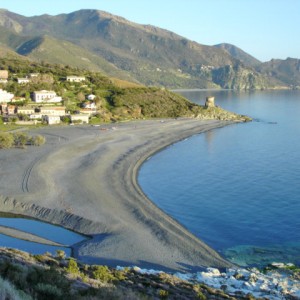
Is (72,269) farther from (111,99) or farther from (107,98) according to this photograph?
(107,98)

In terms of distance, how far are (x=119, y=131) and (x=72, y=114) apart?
45.3ft

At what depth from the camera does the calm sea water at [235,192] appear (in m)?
28.6

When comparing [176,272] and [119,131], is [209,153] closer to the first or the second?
[119,131]

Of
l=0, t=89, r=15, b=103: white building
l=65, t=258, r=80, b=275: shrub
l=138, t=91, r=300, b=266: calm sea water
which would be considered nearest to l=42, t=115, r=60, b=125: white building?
l=0, t=89, r=15, b=103: white building

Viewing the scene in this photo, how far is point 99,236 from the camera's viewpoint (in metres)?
28.5

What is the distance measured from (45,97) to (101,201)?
184 ft

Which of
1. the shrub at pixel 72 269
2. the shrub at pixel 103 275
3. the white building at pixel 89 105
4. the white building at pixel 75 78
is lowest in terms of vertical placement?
the shrub at pixel 103 275

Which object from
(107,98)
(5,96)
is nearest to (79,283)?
(5,96)

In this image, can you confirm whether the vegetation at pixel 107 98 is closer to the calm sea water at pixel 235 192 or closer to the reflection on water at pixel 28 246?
the calm sea water at pixel 235 192

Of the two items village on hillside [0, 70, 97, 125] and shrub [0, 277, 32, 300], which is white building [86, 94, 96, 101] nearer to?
village on hillside [0, 70, 97, 125]

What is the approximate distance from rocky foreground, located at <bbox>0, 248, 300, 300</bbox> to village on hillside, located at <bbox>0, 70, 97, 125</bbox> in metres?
55.9

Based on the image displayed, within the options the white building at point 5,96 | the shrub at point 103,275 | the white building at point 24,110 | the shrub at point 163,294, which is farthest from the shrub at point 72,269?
the white building at point 5,96

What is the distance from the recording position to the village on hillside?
249 feet

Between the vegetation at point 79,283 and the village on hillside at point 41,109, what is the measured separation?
184 feet
